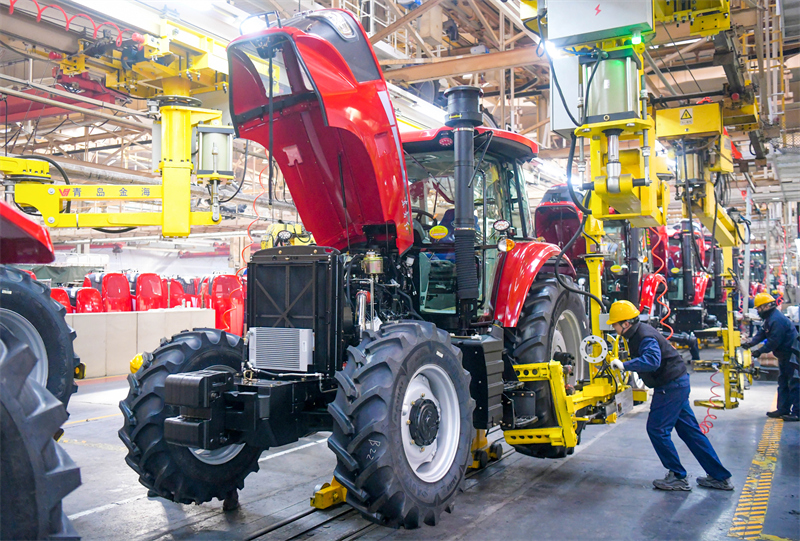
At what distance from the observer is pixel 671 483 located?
4992mm

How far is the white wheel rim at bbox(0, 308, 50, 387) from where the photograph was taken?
5.11 metres

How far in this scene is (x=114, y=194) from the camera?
22.9 ft

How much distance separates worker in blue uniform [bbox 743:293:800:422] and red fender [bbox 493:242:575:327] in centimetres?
416

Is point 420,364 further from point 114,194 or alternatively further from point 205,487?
point 114,194

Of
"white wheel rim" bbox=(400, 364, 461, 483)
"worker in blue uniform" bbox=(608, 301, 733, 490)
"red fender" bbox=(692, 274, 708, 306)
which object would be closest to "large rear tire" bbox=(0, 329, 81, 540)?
"white wheel rim" bbox=(400, 364, 461, 483)

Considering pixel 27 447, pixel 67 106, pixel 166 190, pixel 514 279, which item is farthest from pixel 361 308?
pixel 67 106

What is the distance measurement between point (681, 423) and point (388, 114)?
11.2 ft

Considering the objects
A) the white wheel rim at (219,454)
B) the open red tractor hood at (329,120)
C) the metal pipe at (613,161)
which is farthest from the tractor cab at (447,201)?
the white wheel rim at (219,454)

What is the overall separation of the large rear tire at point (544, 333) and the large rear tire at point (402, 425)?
1.06 metres

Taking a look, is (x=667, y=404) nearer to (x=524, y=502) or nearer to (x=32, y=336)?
(x=524, y=502)

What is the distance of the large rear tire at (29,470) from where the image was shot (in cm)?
187

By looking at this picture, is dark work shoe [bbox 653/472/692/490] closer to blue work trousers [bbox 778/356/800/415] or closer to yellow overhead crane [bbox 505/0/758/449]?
yellow overhead crane [bbox 505/0/758/449]

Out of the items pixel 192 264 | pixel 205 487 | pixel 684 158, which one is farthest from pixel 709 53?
pixel 192 264

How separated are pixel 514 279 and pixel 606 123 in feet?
4.46
